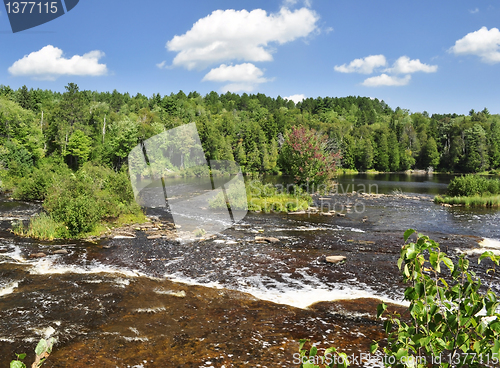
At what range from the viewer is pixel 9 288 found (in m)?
9.76

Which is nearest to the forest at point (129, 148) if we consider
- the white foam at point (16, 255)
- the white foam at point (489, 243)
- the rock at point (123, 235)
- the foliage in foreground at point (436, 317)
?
the rock at point (123, 235)

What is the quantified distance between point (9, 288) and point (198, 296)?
572cm

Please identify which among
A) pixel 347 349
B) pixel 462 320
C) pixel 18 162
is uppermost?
pixel 18 162

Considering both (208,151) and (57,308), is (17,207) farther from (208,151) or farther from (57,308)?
(208,151)

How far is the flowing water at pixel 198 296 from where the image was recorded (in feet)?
22.4

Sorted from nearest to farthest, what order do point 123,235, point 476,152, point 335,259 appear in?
point 335,259, point 123,235, point 476,152

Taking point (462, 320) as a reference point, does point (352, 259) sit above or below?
below

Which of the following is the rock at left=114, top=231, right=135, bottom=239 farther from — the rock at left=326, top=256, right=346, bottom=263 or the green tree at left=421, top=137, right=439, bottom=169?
the green tree at left=421, top=137, right=439, bottom=169

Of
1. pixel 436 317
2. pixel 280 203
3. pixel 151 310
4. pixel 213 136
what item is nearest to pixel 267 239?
pixel 151 310

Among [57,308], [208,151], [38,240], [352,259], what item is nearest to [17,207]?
[38,240]

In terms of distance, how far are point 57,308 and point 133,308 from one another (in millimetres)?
1941

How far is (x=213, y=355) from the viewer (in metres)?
6.62

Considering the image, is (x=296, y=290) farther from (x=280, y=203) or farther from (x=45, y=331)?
(x=280, y=203)

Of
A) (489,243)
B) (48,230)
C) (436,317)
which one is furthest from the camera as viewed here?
(489,243)
